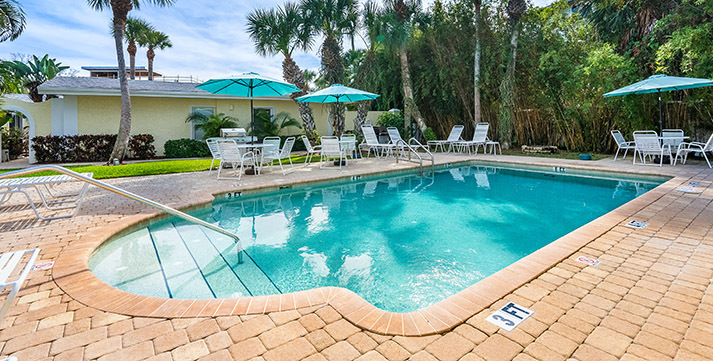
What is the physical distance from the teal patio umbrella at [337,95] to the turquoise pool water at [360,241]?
3.58m

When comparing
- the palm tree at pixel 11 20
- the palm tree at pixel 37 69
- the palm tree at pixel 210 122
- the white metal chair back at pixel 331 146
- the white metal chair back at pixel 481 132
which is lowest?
the white metal chair back at pixel 331 146

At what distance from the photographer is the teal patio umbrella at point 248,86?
809 centimetres

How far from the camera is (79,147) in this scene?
11820 mm

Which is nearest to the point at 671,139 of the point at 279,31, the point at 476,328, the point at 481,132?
the point at 481,132

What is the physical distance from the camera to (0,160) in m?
11.9

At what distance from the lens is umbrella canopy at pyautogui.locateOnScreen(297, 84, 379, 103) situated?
9805 mm

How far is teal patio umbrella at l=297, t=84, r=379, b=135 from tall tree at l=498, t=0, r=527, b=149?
509cm

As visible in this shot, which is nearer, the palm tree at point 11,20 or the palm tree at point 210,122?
the palm tree at point 11,20

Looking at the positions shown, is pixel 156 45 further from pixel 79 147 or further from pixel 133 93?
pixel 79 147

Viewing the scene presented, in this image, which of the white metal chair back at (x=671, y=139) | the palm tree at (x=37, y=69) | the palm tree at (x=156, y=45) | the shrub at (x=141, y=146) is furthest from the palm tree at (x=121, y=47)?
the palm tree at (x=156, y=45)

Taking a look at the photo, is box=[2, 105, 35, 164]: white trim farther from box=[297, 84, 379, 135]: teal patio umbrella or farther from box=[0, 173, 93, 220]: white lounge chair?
box=[297, 84, 379, 135]: teal patio umbrella

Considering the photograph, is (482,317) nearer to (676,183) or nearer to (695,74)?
(676,183)

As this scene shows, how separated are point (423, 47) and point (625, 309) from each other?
14546 mm

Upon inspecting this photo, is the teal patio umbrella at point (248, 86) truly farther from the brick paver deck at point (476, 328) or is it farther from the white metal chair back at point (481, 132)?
the white metal chair back at point (481, 132)
